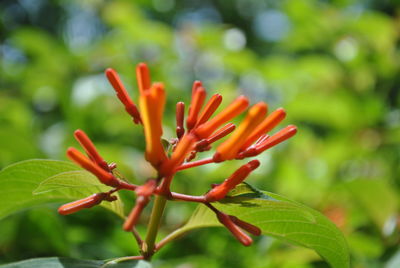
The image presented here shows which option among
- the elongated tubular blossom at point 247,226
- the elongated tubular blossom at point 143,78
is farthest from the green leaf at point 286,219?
the elongated tubular blossom at point 143,78

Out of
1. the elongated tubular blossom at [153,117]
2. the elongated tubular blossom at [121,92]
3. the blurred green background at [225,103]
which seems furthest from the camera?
the blurred green background at [225,103]

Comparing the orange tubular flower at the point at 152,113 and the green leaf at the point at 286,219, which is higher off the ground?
the orange tubular flower at the point at 152,113

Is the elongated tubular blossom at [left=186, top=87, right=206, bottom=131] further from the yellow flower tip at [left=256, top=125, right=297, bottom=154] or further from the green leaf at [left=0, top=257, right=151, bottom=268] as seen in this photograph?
the green leaf at [left=0, top=257, right=151, bottom=268]

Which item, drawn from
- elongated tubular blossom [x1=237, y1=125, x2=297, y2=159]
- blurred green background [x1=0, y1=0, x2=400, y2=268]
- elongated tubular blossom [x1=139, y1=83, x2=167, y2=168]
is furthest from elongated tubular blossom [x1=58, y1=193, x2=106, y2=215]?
blurred green background [x1=0, y1=0, x2=400, y2=268]

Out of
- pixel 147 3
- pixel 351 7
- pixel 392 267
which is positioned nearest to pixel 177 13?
pixel 147 3

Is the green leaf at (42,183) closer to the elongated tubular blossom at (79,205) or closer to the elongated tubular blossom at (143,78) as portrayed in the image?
the elongated tubular blossom at (79,205)

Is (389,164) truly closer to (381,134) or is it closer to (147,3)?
(381,134)

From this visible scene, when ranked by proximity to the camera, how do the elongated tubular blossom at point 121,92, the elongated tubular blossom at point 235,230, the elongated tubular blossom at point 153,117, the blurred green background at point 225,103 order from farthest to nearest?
1. the blurred green background at point 225,103
2. the elongated tubular blossom at point 121,92
3. the elongated tubular blossom at point 235,230
4. the elongated tubular blossom at point 153,117
